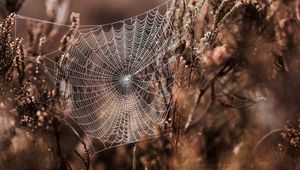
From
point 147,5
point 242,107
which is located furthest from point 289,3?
point 147,5

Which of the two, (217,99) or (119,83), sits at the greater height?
(119,83)

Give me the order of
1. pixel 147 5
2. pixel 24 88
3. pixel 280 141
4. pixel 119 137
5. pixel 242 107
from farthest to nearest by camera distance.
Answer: pixel 147 5 → pixel 119 137 → pixel 242 107 → pixel 280 141 → pixel 24 88

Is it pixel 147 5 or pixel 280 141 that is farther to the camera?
pixel 147 5

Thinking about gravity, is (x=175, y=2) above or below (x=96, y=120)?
above

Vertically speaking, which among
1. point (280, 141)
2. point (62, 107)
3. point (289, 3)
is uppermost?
point (289, 3)

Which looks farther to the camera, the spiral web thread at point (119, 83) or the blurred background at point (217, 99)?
the spiral web thread at point (119, 83)

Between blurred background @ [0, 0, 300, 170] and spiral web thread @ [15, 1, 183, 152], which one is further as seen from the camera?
spiral web thread @ [15, 1, 183, 152]

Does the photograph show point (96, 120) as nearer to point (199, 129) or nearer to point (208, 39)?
point (199, 129)

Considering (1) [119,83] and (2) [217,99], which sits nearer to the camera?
(2) [217,99]
